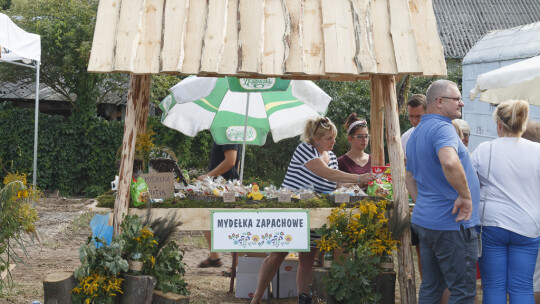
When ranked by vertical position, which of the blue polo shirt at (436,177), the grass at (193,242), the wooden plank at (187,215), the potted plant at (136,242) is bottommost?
the grass at (193,242)

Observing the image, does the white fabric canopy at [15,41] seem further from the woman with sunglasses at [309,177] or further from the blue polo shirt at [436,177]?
the blue polo shirt at [436,177]

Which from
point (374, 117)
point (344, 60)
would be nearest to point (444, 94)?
point (344, 60)

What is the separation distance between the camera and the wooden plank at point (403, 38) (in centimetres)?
444

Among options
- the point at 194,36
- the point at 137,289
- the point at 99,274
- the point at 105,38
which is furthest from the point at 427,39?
the point at 99,274

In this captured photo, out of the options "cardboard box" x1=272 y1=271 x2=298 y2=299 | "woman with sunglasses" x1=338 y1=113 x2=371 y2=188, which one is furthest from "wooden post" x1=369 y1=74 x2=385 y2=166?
"cardboard box" x1=272 y1=271 x2=298 y2=299

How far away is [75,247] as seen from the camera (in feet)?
27.5

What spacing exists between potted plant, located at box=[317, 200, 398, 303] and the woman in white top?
82 cm

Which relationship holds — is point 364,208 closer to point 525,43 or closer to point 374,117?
point 374,117

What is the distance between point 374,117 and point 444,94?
7.41ft

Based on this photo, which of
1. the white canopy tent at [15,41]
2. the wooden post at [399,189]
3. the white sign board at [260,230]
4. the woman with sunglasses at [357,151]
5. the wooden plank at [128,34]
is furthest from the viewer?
the white canopy tent at [15,41]

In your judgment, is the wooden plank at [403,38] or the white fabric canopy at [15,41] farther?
the white fabric canopy at [15,41]

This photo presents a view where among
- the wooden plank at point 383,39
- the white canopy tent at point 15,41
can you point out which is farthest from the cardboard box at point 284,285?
the white canopy tent at point 15,41

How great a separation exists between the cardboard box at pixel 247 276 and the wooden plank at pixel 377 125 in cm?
142

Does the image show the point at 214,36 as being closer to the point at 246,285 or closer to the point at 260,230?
the point at 260,230
